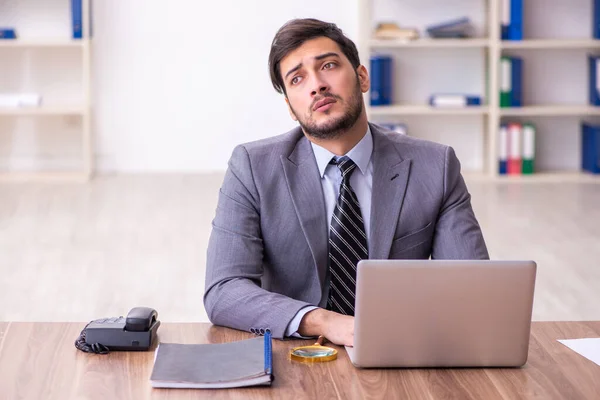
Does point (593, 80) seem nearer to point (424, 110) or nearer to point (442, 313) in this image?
point (424, 110)

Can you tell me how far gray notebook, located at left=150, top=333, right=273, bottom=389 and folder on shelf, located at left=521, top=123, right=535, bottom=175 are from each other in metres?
5.46

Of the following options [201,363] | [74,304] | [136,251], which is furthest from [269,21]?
[201,363]

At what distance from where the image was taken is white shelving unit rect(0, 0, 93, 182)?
6.77 metres

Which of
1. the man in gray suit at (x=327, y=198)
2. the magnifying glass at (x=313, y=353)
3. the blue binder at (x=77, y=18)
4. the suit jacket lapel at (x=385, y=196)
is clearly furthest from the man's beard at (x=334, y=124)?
the blue binder at (x=77, y=18)

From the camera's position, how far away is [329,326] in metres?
1.90

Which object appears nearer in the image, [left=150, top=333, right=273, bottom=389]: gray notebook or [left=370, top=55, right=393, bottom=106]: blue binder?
[left=150, top=333, right=273, bottom=389]: gray notebook

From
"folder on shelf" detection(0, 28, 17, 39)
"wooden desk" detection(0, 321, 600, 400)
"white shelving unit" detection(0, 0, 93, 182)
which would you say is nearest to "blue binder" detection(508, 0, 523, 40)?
"white shelving unit" detection(0, 0, 93, 182)

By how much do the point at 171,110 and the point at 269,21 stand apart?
957 mm

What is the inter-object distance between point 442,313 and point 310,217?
0.64 m

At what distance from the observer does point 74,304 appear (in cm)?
407

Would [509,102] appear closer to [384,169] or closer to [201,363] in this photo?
[384,169]

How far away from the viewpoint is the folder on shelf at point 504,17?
692 centimetres

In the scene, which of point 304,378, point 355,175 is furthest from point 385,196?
point 304,378

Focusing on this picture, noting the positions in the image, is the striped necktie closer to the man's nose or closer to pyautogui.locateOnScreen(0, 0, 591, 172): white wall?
the man's nose
